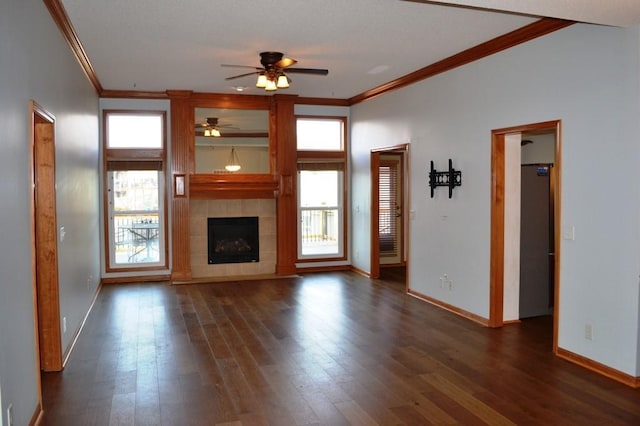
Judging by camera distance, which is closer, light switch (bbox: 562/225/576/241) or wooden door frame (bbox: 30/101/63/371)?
wooden door frame (bbox: 30/101/63/371)

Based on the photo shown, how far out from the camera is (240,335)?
507 centimetres

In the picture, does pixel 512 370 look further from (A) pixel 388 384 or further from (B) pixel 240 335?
(B) pixel 240 335

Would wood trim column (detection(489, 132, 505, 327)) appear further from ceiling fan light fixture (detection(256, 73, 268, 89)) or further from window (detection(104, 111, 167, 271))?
window (detection(104, 111, 167, 271))

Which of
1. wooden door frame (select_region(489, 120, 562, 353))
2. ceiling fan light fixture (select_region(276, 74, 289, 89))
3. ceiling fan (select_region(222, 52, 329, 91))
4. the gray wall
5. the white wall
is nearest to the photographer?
the gray wall

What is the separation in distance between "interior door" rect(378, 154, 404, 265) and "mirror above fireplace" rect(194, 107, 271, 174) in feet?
7.04

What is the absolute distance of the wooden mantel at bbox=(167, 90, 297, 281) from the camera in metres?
7.91

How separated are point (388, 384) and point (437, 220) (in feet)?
9.44

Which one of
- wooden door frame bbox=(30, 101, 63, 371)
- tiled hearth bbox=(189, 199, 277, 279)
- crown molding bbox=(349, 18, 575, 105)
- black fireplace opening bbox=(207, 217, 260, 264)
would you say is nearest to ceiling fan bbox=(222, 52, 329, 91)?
crown molding bbox=(349, 18, 575, 105)

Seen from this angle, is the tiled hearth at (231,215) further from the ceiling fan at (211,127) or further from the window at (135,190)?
the ceiling fan at (211,127)

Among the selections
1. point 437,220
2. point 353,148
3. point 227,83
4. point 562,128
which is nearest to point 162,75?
point 227,83

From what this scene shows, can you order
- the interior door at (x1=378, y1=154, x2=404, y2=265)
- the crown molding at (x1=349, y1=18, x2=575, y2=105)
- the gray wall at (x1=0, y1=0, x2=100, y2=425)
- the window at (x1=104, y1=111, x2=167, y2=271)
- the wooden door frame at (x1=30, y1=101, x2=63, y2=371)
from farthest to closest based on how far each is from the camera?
the interior door at (x1=378, y1=154, x2=404, y2=265) < the window at (x1=104, y1=111, x2=167, y2=271) < the crown molding at (x1=349, y1=18, x2=575, y2=105) < the wooden door frame at (x1=30, y1=101, x2=63, y2=371) < the gray wall at (x1=0, y1=0, x2=100, y2=425)

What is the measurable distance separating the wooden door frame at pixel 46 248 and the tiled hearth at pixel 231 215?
164 inches

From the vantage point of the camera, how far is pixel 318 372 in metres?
4.05

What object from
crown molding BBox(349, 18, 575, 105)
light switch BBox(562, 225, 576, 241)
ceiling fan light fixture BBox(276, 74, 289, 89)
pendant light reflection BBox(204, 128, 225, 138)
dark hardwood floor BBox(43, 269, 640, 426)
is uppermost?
crown molding BBox(349, 18, 575, 105)
